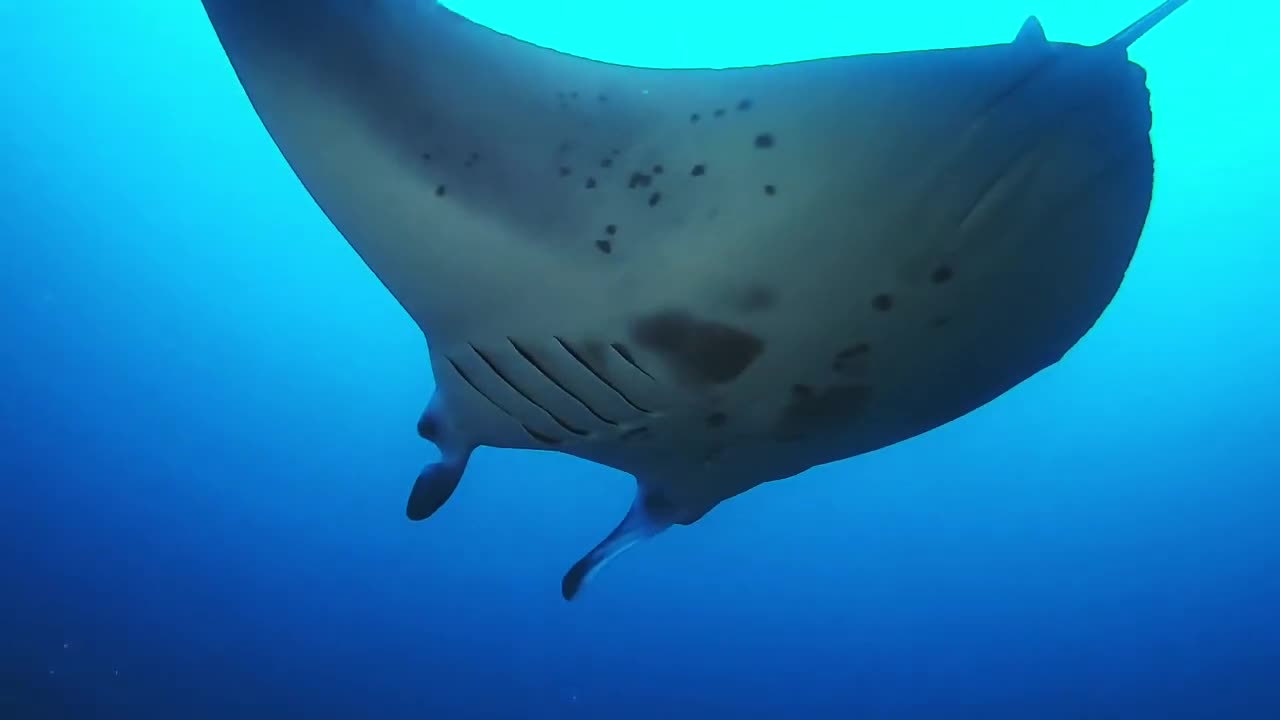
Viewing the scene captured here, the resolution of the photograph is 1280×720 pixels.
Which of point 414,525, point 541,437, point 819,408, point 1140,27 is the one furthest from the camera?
point 414,525

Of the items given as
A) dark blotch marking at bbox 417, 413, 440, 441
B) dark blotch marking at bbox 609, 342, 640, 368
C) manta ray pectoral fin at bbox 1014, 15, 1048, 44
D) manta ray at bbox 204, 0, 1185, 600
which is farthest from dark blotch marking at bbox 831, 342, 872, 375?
dark blotch marking at bbox 417, 413, 440, 441

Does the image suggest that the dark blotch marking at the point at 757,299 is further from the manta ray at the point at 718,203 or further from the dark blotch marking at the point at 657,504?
the dark blotch marking at the point at 657,504

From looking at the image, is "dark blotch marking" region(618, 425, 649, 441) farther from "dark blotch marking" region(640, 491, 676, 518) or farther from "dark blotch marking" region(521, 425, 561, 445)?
"dark blotch marking" region(640, 491, 676, 518)

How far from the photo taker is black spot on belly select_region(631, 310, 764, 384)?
Result: 53.9 inches

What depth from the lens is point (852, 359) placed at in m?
1.39

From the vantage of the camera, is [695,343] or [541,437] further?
[541,437]

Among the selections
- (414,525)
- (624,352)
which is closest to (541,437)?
(624,352)

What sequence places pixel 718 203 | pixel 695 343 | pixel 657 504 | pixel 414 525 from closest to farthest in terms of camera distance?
A: pixel 718 203 < pixel 695 343 < pixel 657 504 < pixel 414 525

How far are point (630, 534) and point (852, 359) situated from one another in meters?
0.70

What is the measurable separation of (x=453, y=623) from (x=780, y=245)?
40.3 feet

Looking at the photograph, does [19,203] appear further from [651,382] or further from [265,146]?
[651,382]

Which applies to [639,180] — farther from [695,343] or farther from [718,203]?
[695,343]

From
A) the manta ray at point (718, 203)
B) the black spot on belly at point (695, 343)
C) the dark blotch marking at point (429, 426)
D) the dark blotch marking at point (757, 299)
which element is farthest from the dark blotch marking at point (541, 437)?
the dark blotch marking at point (757, 299)

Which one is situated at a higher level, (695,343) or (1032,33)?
(1032,33)
